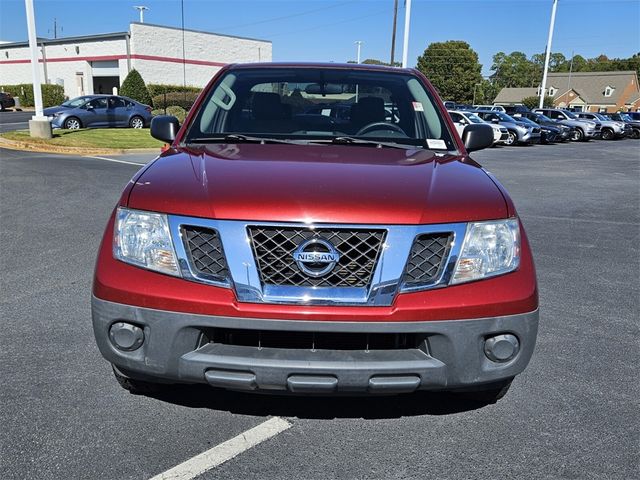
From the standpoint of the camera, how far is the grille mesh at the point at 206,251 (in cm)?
235

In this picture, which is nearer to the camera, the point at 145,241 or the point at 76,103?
the point at 145,241

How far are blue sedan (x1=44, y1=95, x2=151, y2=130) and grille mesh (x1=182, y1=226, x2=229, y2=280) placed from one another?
67.5 ft

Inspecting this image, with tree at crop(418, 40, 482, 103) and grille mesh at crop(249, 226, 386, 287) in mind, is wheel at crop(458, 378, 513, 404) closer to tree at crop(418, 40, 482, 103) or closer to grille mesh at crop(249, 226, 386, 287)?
grille mesh at crop(249, 226, 386, 287)

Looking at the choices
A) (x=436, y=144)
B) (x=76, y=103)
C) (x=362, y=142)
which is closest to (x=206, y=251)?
(x=362, y=142)

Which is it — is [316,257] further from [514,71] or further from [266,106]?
[514,71]

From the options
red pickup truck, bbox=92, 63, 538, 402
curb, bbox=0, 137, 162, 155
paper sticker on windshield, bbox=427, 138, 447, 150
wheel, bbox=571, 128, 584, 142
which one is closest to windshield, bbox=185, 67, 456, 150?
paper sticker on windshield, bbox=427, 138, 447, 150

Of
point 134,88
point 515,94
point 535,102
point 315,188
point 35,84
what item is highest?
point 515,94

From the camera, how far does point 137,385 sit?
2854 mm

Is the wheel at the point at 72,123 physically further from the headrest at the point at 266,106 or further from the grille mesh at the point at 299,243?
the grille mesh at the point at 299,243

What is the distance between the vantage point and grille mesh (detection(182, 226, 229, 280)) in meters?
2.35

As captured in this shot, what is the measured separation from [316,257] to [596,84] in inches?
4164

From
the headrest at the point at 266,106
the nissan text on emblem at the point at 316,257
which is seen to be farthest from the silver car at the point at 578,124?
the nissan text on emblem at the point at 316,257

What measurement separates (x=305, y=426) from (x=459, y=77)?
103632 mm

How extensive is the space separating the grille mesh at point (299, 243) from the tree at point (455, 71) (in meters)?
101
